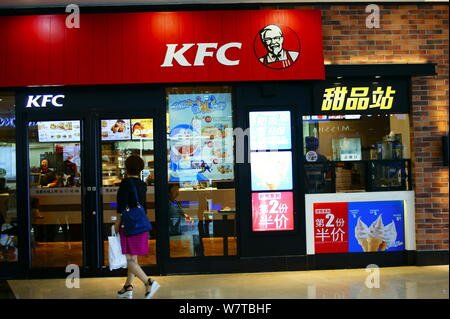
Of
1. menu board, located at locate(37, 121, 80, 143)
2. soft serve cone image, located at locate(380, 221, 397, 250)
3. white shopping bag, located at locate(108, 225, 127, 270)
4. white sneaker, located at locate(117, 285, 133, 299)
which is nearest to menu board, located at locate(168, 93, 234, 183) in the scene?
menu board, located at locate(37, 121, 80, 143)

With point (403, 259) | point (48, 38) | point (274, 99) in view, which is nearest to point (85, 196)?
point (48, 38)

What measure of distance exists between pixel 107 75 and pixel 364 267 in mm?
4841

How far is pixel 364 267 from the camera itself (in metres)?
8.74

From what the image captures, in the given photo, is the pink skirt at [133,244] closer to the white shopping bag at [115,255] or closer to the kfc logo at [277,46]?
the white shopping bag at [115,255]

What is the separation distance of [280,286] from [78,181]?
133 inches

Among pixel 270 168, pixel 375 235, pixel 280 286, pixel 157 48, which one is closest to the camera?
pixel 280 286

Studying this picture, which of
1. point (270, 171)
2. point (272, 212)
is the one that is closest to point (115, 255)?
point (272, 212)

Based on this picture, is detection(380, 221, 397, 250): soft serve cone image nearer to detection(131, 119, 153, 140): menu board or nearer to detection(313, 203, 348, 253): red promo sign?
detection(313, 203, 348, 253): red promo sign

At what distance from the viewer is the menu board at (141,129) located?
8.62 meters

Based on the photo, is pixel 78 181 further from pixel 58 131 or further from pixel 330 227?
pixel 330 227

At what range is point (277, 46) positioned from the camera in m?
8.48

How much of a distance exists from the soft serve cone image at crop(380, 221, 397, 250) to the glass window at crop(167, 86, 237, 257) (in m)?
2.33

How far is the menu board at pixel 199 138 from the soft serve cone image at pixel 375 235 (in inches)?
91.3

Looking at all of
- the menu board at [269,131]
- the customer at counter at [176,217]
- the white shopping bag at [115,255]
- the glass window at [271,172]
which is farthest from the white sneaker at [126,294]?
the menu board at [269,131]
